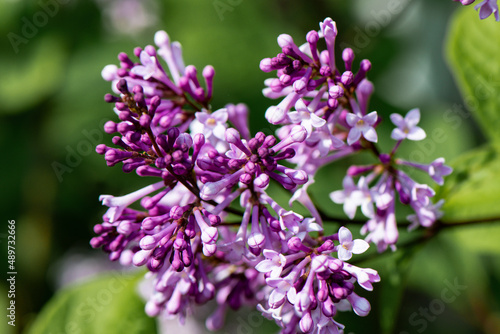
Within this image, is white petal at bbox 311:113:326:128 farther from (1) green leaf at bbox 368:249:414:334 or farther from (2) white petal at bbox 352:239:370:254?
(1) green leaf at bbox 368:249:414:334

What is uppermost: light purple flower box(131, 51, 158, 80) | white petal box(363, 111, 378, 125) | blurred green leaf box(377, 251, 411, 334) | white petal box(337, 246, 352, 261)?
light purple flower box(131, 51, 158, 80)

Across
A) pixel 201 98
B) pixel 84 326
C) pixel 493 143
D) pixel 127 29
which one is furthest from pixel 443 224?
pixel 127 29

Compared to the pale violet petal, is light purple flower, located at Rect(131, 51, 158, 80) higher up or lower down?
higher up

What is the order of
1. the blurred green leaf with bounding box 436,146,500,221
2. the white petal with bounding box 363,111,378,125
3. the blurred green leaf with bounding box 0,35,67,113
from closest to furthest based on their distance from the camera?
the white petal with bounding box 363,111,378,125, the blurred green leaf with bounding box 436,146,500,221, the blurred green leaf with bounding box 0,35,67,113

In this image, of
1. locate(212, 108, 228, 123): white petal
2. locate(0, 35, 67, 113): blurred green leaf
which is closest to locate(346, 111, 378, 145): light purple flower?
locate(212, 108, 228, 123): white petal

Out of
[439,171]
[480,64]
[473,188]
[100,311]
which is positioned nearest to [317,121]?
[439,171]

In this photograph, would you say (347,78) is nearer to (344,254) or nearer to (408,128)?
(408,128)

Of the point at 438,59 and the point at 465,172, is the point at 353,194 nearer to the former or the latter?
the point at 465,172
